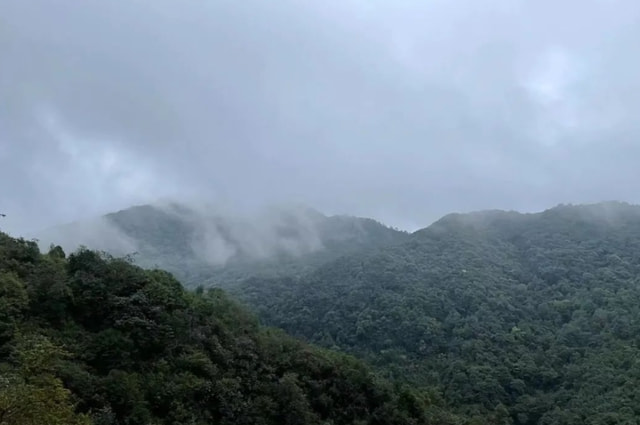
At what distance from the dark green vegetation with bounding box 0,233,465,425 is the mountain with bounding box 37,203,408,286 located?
271ft

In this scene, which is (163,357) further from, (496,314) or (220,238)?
(220,238)

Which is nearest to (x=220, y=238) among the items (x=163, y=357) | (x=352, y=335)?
(x=352, y=335)

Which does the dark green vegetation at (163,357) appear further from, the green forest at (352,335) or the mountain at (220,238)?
the mountain at (220,238)

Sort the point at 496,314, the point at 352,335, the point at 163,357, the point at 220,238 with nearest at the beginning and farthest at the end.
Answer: the point at 163,357 < the point at 352,335 < the point at 496,314 < the point at 220,238

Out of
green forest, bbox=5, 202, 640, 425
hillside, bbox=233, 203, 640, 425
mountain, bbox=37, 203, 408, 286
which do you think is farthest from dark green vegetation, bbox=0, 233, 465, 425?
mountain, bbox=37, 203, 408, 286

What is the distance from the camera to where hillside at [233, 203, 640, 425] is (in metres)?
62.4

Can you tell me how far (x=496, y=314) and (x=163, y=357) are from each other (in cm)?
5654

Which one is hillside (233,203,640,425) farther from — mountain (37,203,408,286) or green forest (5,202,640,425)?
mountain (37,203,408,286)

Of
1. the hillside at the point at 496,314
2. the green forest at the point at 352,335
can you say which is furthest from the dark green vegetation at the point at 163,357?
the hillside at the point at 496,314

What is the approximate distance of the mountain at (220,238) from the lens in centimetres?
14100

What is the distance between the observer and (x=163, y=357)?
38344 mm

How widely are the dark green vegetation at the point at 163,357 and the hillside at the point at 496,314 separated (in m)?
17.7

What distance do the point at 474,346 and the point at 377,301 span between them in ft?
56.4

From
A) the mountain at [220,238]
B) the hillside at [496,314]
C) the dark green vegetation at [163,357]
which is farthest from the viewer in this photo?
the mountain at [220,238]
